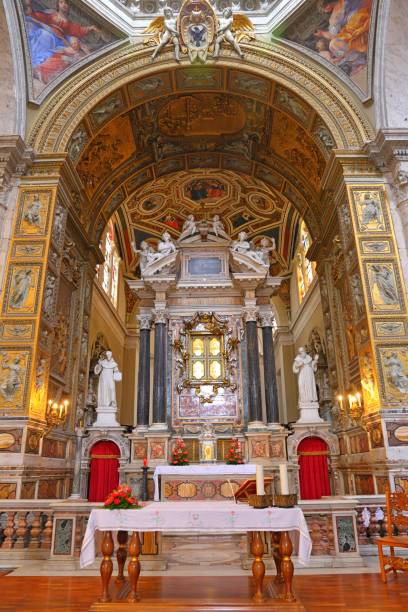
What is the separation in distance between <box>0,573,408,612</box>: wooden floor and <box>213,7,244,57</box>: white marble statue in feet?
39.6

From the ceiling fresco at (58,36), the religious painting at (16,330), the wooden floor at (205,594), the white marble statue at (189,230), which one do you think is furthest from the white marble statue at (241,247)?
the wooden floor at (205,594)

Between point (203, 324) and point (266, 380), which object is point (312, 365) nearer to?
point (266, 380)

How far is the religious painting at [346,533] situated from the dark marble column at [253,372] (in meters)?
5.92

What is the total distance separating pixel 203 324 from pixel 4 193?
6.12 metres

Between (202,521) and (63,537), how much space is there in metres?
2.84

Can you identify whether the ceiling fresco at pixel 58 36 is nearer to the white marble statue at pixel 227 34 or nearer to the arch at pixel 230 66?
the arch at pixel 230 66

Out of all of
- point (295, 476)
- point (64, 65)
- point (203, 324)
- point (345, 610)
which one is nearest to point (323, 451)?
point (295, 476)

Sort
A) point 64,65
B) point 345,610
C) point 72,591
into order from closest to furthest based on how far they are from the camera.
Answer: point 345,610, point 72,591, point 64,65

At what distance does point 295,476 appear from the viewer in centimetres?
1126

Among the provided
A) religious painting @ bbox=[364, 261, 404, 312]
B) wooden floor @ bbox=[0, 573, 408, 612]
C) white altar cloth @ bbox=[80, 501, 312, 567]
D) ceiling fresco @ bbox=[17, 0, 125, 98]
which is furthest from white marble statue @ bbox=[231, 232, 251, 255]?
white altar cloth @ bbox=[80, 501, 312, 567]

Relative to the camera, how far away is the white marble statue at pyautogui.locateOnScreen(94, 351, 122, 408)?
40.7 ft

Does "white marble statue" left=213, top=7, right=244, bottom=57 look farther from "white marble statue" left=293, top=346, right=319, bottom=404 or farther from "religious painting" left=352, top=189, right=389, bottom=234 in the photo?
"white marble statue" left=293, top=346, right=319, bottom=404

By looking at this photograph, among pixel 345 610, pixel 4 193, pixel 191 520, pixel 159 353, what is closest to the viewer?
pixel 345 610

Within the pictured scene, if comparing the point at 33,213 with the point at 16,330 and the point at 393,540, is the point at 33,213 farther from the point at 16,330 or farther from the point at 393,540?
the point at 393,540
